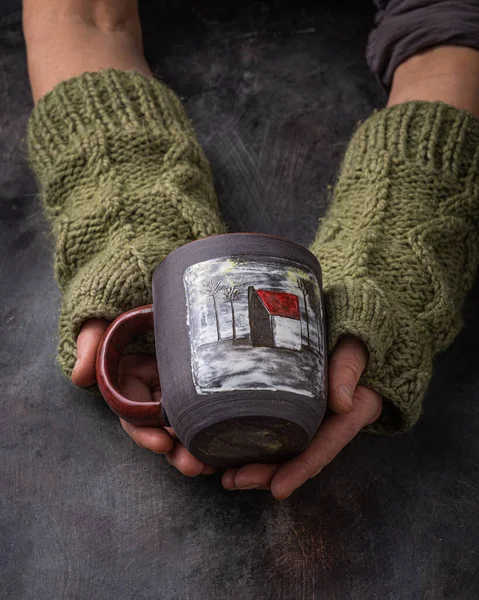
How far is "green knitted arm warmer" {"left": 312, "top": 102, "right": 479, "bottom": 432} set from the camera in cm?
80

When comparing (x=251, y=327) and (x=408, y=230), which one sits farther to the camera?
(x=408, y=230)

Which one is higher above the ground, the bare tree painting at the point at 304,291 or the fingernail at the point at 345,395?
the bare tree painting at the point at 304,291

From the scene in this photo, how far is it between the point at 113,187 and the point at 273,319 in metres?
0.33

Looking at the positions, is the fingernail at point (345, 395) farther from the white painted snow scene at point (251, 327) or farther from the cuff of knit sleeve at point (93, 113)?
the cuff of knit sleeve at point (93, 113)

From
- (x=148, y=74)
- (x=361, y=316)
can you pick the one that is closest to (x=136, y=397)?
(x=361, y=316)

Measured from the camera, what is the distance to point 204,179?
998 mm

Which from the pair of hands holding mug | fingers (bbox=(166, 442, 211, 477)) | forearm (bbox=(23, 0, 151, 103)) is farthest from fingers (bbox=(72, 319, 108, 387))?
forearm (bbox=(23, 0, 151, 103))

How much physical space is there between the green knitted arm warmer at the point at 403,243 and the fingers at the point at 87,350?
0.83 ft

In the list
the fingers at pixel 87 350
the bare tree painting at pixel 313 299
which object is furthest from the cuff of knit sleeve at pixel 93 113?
the bare tree painting at pixel 313 299

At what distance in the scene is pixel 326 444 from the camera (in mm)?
776

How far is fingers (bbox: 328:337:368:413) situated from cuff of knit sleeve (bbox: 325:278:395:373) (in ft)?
0.03

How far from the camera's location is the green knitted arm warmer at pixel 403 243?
0.80 metres

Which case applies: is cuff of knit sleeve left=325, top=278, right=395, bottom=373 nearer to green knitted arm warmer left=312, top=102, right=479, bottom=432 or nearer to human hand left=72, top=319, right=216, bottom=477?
green knitted arm warmer left=312, top=102, right=479, bottom=432

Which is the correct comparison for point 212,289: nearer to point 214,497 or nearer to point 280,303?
point 280,303
